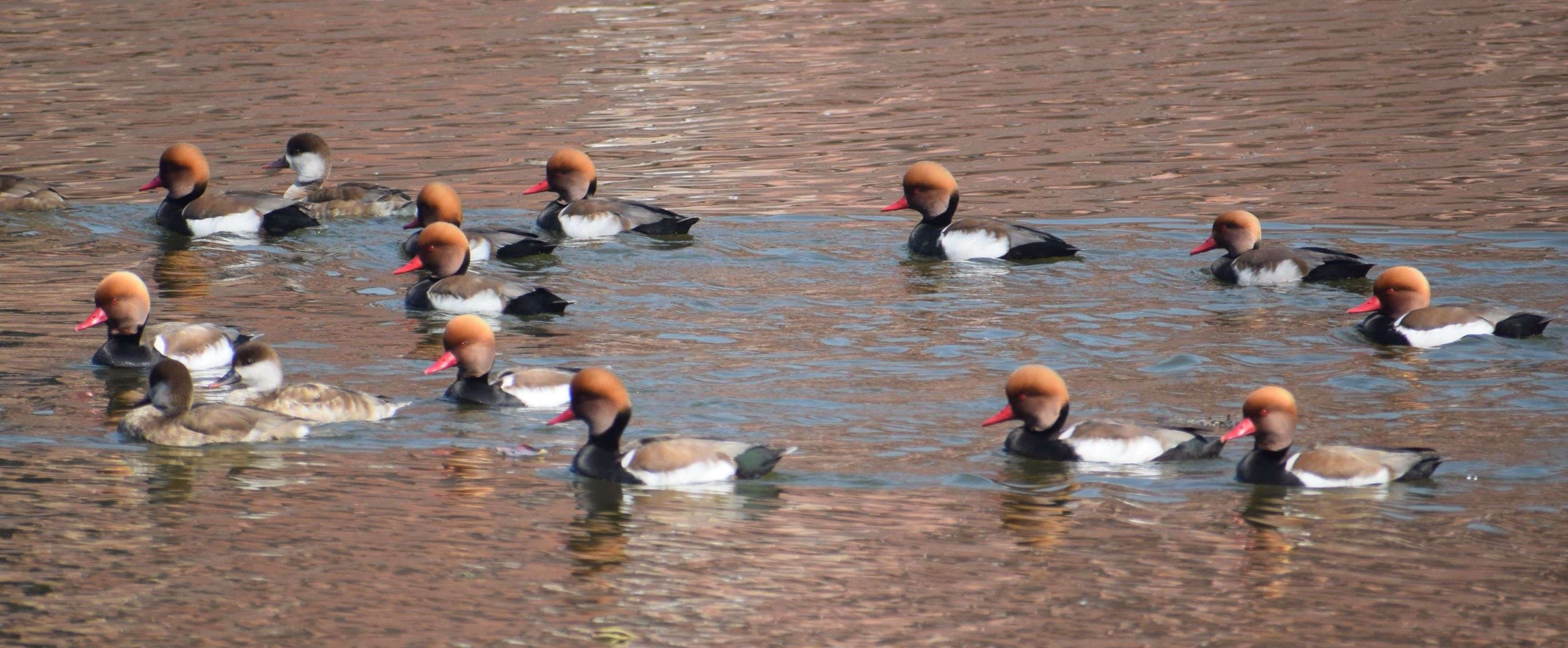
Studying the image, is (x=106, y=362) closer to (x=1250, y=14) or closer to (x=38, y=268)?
(x=38, y=268)

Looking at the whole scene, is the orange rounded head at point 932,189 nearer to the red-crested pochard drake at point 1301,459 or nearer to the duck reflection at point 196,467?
the red-crested pochard drake at point 1301,459

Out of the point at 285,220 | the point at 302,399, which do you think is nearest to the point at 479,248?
the point at 285,220

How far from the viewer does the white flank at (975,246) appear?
1487 cm

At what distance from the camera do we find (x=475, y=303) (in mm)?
13211

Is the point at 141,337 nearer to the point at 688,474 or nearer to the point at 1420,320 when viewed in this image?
the point at 688,474

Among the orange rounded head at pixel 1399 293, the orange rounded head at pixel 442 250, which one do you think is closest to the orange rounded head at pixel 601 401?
the orange rounded head at pixel 442 250

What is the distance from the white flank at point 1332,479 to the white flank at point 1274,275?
4746 millimetres

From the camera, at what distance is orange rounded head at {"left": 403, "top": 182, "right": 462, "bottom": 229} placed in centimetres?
1521

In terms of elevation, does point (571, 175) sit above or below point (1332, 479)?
above

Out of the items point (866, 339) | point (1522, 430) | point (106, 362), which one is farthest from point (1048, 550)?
point (106, 362)

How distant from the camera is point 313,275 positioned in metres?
14.5

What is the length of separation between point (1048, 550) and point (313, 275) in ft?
26.6

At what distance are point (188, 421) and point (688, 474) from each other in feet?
8.95

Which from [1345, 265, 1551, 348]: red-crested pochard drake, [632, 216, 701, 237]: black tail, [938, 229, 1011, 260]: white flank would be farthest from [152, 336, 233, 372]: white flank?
[1345, 265, 1551, 348]: red-crested pochard drake
